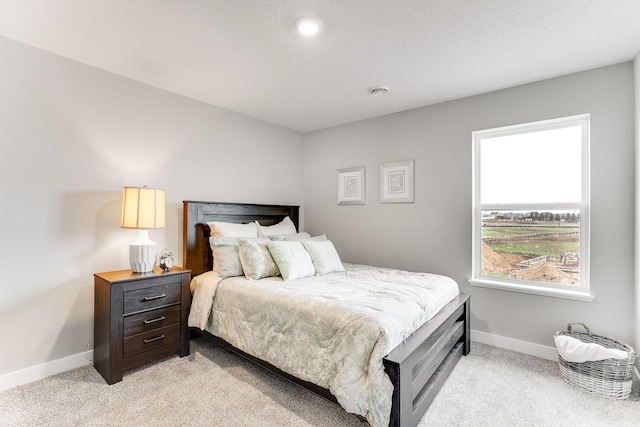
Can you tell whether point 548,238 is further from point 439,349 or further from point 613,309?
point 439,349

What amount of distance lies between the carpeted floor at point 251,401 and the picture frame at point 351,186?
215 cm

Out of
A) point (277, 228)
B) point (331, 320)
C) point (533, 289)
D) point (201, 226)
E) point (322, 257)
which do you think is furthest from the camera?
point (277, 228)

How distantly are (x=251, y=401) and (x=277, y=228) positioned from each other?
6.44 feet

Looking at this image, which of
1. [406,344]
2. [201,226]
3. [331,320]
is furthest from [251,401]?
[201,226]

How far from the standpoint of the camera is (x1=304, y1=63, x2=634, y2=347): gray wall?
7.84ft

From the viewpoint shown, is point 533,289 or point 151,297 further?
point 533,289

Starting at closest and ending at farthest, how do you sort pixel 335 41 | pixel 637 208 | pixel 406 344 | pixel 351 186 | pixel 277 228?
pixel 406 344 → pixel 335 41 → pixel 637 208 → pixel 277 228 → pixel 351 186

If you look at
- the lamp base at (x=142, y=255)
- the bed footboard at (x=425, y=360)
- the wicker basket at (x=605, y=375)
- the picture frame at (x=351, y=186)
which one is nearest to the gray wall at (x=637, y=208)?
the wicker basket at (x=605, y=375)

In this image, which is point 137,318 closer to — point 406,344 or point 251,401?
point 251,401

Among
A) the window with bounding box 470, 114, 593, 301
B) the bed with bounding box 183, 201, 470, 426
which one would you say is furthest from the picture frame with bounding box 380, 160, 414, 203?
the bed with bounding box 183, 201, 470, 426

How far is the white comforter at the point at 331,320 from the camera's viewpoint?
1.63m

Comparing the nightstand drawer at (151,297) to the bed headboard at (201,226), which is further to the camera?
the bed headboard at (201,226)

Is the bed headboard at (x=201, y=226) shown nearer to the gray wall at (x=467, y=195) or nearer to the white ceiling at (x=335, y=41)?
the white ceiling at (x=335, y=41)

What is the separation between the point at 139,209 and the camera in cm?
242
